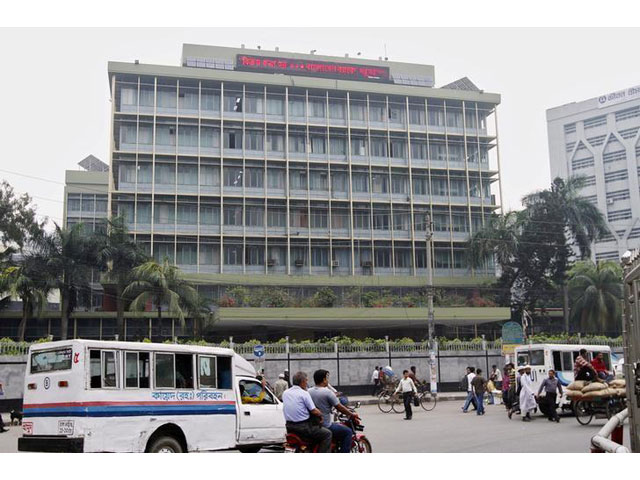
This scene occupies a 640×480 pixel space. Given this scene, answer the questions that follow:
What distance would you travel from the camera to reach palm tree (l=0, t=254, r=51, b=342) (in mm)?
39750

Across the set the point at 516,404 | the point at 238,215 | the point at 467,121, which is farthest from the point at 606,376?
the point at 467,121

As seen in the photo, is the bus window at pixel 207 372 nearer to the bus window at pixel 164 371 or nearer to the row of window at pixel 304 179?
the bus window at pixel 164 371

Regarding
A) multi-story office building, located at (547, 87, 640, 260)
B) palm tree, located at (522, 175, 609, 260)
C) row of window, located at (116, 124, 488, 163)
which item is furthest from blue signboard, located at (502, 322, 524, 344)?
multi-story office building, located at (547, 87, 640, 260)

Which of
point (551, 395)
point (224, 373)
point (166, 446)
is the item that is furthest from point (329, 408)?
point (551, 395)

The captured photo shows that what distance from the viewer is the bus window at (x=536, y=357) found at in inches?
948

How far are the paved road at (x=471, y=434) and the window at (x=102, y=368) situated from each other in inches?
215

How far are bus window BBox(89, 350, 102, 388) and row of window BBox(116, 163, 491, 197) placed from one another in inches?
1723

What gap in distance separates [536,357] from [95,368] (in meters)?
16.6

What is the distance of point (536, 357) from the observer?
24219 millimetres

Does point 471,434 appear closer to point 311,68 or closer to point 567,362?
point 567,362

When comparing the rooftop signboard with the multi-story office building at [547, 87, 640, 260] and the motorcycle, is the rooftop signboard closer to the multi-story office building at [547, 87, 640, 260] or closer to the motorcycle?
the multi-story office building at [547, 87, 640, 260]

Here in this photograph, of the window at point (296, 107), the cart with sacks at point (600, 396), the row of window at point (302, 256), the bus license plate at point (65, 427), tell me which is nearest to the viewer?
the bus license plate at point (65, 427)

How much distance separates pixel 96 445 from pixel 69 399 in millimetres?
807

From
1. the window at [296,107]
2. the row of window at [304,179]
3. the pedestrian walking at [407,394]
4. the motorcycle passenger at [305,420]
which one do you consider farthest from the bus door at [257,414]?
the window at [296,107]
